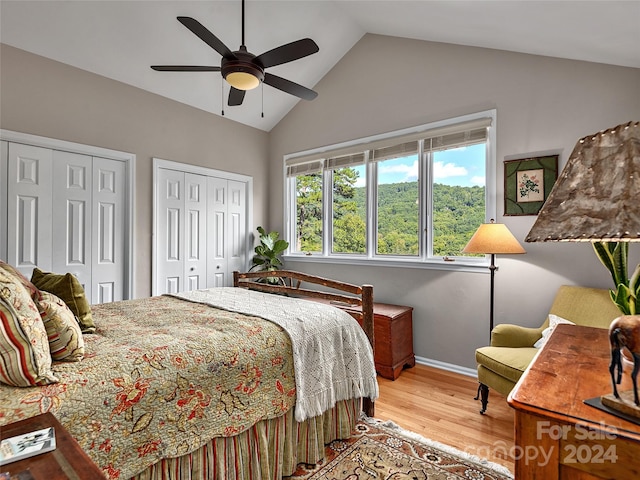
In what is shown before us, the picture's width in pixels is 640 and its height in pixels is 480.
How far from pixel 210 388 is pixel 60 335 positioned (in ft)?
1.94

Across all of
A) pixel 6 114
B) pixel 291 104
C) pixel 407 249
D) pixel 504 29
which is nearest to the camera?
pixel 504 29

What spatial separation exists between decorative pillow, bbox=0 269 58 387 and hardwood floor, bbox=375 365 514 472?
6.82ft

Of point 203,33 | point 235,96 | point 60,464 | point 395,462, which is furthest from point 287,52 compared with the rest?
point 395,462

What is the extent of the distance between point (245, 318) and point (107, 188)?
247 centimetres

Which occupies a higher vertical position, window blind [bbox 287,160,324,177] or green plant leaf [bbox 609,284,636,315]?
window blind [bbox 287,160,324,177]

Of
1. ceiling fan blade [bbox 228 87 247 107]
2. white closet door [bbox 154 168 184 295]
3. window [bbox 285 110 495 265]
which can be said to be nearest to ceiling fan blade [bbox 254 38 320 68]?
ceiling fan blade [bbox 228 87 247 107]

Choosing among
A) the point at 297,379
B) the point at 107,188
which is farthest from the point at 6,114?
the point at 297,379

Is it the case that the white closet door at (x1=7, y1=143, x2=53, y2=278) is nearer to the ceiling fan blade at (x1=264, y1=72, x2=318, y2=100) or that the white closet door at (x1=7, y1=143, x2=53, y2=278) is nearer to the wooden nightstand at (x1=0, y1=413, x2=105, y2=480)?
the ceiling fan blade at (x1=264, y1=72, x2=318, y2=100)

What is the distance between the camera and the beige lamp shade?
2590 millimetres

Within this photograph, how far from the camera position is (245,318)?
1883 millimetres

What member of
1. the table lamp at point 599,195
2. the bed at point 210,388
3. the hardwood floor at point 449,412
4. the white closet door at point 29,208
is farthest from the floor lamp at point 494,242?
the white closet door at point 29,208

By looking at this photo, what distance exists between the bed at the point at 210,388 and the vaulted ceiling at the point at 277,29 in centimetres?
210

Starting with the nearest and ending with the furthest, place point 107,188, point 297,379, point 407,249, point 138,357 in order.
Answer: point 138,357
point 297,379
point 107,188
point 407,249

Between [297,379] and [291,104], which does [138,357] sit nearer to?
[297,379]
